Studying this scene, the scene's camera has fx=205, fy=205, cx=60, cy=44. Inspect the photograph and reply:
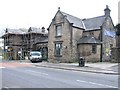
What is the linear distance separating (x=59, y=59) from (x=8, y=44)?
25.2m

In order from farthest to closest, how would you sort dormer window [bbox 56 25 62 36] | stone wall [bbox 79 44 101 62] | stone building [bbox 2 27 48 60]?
1. stone building [bbox 2 27 48 60]
2. dormer window [bbox 56 25 62 36]
3. stone wall [bbox 79 44 101 62]

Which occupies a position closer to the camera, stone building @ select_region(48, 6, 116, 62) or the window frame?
stone building @ select_region(48, 6, 116, 62)

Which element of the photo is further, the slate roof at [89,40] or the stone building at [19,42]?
the stone building at [19,42]

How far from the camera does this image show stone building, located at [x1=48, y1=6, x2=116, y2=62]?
34.5 m

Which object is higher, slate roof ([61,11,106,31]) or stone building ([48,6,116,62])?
slate roof ([61,11,106,31])

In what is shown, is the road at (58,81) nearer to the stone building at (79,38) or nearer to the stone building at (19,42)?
the stone building at (79,38)

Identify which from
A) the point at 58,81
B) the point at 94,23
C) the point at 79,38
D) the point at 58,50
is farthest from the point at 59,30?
the point at 58,81

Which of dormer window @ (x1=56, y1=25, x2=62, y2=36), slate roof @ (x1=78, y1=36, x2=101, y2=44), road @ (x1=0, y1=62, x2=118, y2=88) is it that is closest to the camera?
road @ (x1=0, y1=62, x2=118, y2=88)

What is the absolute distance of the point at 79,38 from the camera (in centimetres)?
3659

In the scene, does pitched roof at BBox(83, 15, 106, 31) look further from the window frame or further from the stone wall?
the window frame

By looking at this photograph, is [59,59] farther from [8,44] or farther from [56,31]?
[8,44]

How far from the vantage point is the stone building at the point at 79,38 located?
34.5 meters

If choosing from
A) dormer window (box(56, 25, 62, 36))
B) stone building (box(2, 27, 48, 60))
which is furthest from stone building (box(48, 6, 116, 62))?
stone building (box(2, 27, 48, 60))

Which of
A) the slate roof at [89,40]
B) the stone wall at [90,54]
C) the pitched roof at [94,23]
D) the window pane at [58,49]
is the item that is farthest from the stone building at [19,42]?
the stone wall at [90,54]
